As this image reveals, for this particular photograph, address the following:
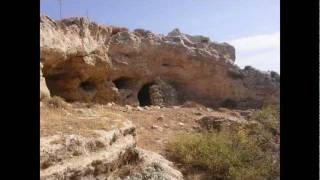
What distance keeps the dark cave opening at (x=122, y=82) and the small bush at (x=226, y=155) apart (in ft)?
11.4

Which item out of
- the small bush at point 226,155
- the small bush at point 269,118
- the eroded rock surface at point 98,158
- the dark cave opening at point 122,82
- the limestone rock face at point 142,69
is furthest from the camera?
the dark cave opening at point 122,82

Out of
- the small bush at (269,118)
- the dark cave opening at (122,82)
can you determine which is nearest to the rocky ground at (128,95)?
the dark cave opening at (122,82)

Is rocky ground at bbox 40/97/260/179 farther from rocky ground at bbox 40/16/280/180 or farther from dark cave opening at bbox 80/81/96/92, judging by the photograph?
dark cave opening at bbox 80/81/96/92

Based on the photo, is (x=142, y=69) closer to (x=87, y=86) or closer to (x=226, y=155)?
(x=87, y=86)

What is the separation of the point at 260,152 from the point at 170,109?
3397 millimetres

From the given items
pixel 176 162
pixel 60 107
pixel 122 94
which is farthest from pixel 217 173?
pixel 122 94

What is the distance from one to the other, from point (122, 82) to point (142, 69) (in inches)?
23.2

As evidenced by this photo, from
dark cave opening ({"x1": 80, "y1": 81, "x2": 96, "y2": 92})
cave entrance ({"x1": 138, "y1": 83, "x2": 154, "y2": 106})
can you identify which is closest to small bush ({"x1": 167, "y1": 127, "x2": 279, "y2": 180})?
dark cave opening ({"x1": 80, "y1": 81, "x2": 96, "y2": 92})

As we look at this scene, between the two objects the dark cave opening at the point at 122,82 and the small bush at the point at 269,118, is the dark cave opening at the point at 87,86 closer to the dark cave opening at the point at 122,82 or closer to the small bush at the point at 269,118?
the dark cave opening at the point at 122,82

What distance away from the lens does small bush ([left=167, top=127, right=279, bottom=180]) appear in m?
6.22

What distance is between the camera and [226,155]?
Result: 21.4 ft

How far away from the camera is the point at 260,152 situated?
6.85m

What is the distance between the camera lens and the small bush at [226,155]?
6219 mm

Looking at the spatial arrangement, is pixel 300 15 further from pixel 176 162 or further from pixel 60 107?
pixel 176 162
